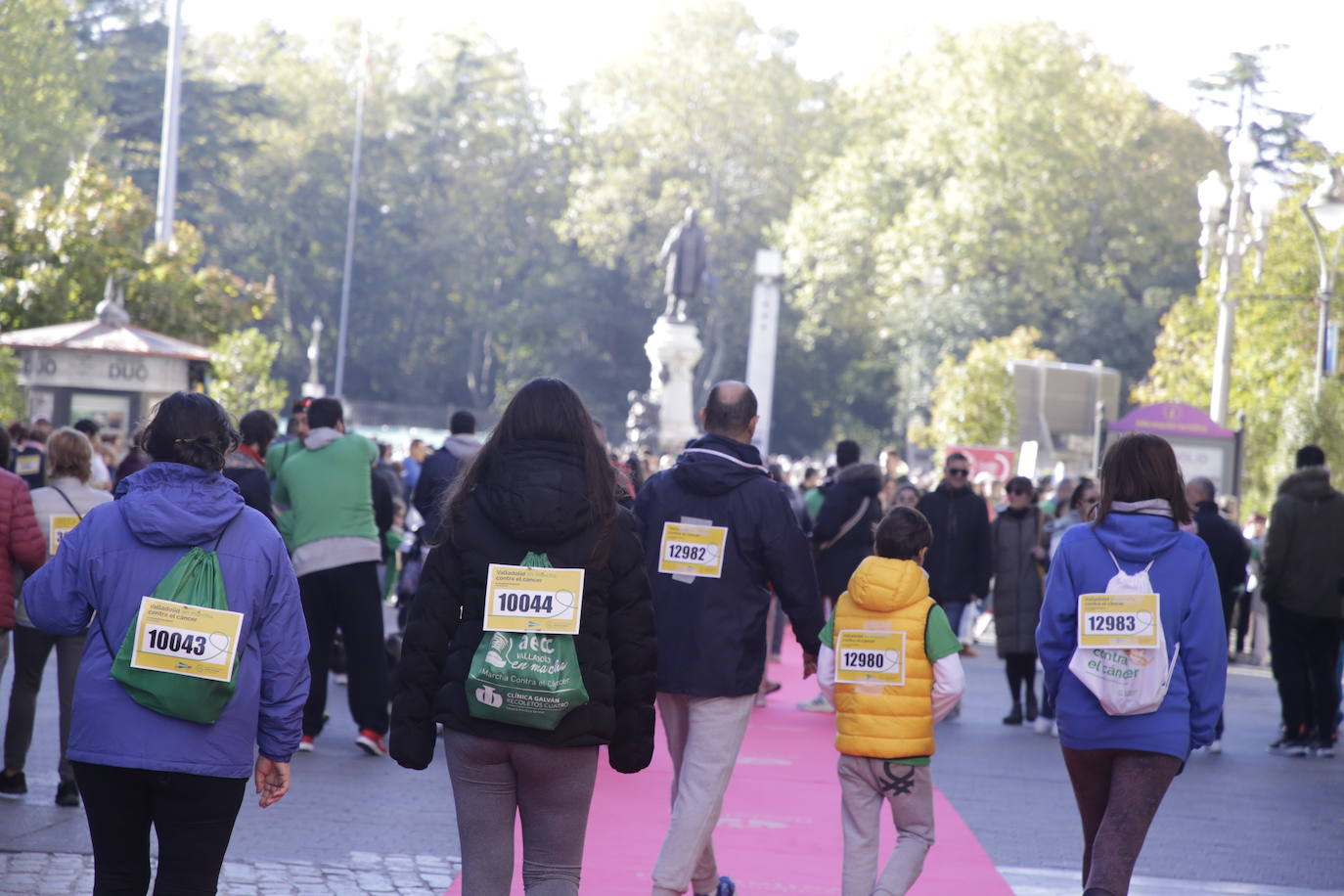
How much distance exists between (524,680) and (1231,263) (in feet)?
65.6

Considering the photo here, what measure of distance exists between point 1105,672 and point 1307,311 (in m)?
28.8

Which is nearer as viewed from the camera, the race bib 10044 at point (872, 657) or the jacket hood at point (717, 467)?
the jacket hood at point (717, 467)

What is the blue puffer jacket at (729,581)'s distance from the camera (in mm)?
6391

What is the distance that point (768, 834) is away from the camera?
873 centimetres

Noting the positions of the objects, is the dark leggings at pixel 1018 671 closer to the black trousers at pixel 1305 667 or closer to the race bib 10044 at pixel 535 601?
the black trousers at pixel 1305 667

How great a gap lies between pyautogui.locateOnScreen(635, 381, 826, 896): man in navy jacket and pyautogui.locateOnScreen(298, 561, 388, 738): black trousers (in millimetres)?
3840

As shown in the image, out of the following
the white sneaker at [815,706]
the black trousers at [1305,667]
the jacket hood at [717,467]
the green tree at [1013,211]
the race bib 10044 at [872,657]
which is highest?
the green tree at [1013,211]

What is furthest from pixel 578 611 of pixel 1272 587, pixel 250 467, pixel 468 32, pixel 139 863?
pixel 468 32

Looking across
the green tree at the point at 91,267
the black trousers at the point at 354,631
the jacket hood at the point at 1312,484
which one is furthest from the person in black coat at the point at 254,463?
the green tree at the point at 91,267

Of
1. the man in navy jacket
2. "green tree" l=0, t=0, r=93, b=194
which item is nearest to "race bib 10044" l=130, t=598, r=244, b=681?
the man in navy jacket

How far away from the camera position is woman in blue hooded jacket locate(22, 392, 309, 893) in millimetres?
4621

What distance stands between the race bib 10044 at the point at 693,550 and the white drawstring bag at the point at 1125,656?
1312 millimetres

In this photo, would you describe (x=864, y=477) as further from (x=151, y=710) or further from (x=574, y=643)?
(x=151, y=710)

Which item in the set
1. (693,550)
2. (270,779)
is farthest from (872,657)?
(270,779)
